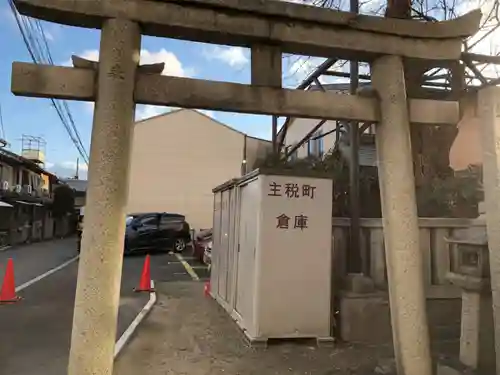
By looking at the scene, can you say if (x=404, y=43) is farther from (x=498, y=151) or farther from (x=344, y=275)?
(x=344, y=275)

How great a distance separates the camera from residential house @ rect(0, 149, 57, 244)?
85.4ft

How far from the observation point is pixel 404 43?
15.0 feet

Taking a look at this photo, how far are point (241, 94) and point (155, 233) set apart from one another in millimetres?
17453

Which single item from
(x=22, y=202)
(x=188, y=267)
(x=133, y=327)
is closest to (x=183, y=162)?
(x=22, y=202)

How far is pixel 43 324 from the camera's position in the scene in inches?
A: 292

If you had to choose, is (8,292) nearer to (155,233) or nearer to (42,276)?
(42,276)

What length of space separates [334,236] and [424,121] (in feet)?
8.97

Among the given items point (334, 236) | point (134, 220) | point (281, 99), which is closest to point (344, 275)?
point (334, 236)

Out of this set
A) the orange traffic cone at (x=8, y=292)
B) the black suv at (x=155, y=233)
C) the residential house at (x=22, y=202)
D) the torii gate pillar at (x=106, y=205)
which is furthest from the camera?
the residential house at (x=22, y=202)

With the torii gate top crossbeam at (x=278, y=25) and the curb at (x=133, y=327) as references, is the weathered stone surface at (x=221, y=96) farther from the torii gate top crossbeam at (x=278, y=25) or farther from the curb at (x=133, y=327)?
the curb at (x=133, y=327)

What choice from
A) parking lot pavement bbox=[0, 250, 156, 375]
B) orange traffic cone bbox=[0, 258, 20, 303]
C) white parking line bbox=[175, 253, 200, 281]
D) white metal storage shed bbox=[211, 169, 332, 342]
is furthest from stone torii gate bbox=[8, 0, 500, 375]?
white parking line bbox=[175, 253, 200, 281]

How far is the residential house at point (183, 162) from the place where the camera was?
93.1 feet

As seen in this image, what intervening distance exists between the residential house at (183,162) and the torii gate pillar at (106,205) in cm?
2422

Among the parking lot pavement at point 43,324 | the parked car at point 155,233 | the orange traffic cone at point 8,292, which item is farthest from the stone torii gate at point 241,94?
the parked car at point 155,233
